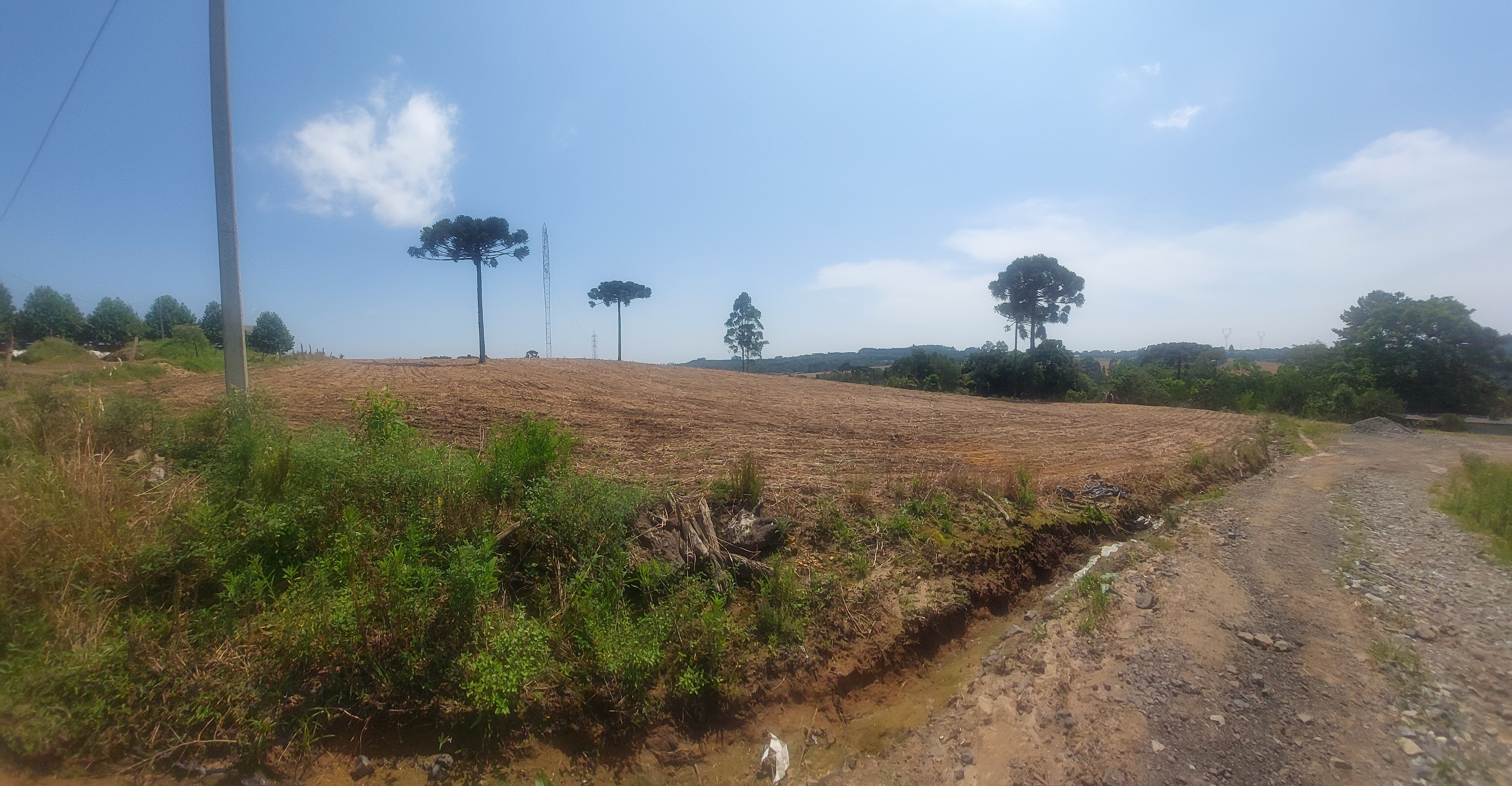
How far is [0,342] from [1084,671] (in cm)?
3086

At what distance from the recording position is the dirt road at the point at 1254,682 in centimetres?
333

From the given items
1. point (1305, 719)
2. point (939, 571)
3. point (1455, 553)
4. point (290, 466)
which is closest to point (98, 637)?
point (290, 466)

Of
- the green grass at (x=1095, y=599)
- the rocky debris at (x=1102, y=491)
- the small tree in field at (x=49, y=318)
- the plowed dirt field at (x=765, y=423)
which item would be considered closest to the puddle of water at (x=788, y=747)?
the green grass at (x=1095, y=599)

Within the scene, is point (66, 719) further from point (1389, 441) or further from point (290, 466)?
point (1389, 441)

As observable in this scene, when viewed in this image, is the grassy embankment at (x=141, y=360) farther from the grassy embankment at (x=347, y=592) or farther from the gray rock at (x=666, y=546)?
the gray rock at (x=666, y=546)

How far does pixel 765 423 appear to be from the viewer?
45.3ft

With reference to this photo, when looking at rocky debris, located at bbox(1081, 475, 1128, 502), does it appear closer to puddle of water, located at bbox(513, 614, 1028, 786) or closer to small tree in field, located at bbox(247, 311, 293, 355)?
puddle of water, located at bbox(513, 614, 1028, 786)

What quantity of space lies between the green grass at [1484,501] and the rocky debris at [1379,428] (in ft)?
31.2

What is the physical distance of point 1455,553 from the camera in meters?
6.16

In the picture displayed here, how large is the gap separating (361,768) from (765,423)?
10876 millimetres

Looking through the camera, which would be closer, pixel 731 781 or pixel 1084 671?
pixel 731 781

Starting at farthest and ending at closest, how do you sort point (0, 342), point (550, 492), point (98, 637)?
1. point (0, 342)
2. point (550, 492)
3. point (98, 637)

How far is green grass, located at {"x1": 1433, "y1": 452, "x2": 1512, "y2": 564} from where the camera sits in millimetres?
6285

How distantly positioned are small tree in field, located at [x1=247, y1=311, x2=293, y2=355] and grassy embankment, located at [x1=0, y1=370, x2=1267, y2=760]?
4997cm
